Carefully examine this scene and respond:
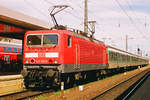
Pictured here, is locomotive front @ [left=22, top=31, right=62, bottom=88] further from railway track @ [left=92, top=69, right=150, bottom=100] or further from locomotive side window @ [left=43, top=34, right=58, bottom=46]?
railway track @ [left=92, top=69, right=150, bottom=100]

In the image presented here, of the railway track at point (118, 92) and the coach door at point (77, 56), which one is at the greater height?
the coach door at point (77, 56)

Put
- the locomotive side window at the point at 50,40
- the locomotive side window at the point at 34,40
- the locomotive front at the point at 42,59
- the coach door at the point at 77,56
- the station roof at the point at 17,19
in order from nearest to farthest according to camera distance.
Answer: the locomotive front at the point at 42,59
the locomotive side window at the point at 50,40
the locomotive side window at the point at 34,40
the coach door at the point at 77,56
the station roof at the point at 17,19

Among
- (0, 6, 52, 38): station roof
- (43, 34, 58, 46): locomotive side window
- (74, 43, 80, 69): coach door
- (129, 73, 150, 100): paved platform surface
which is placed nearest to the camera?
(129, 73, 150, 100): paved platform surface

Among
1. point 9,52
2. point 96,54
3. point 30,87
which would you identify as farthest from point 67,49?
point 9,52

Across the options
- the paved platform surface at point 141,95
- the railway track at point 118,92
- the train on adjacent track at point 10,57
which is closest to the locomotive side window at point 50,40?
the railway track at point 118,92

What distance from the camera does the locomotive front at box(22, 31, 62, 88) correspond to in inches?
452

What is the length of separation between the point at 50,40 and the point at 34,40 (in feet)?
3.38

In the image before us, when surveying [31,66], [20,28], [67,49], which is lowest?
[31,66]

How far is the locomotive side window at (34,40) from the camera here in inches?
483

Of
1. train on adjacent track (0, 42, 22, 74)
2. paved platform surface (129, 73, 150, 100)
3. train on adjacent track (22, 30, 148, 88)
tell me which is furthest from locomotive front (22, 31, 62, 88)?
train on adjacent track (0, 42, 22, 74)

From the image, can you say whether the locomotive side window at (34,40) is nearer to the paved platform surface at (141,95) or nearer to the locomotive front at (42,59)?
the locomotive front at (42,59)

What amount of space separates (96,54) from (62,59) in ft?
22.0

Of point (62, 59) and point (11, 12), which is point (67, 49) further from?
point (11, 12)

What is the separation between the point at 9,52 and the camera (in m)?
24.5
